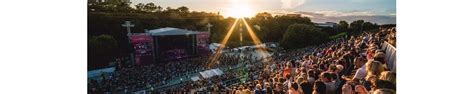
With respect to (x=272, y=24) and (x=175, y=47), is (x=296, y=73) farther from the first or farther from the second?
(x=175, y=47)

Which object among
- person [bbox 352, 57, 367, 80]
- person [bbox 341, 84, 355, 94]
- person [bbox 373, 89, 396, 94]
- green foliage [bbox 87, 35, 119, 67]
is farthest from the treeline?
person [bbox 373, 89, 396, 94]

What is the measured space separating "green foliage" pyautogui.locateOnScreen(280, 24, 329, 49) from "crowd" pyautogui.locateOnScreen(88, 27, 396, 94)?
0.04 meters

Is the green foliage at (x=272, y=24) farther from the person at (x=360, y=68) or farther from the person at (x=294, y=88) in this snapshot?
the person at (x=360, y=68)

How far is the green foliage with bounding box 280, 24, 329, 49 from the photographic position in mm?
3926

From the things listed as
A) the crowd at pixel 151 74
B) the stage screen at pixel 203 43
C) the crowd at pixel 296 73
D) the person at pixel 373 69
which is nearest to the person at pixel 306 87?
the crowd at pixel 296 73

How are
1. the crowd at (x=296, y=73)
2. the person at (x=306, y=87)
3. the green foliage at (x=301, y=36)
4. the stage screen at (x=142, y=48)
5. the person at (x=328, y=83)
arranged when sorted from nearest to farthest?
the crowd at (x=296, y=73) < the person at (x=328, y=83) < the person at (x=306, y=87) < the green foliage at (x=301, y=36) < the stage screen at (x=142, y=48)

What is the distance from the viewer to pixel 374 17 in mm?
3635

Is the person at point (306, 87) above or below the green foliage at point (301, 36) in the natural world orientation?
below

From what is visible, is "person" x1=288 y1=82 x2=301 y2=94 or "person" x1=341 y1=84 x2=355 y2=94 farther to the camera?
"person" x1=288 y1=82 x2=301 y2=94

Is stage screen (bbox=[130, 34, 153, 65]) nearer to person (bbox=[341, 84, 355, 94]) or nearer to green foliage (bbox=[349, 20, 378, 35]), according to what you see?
green foliage (bbox=[349, 20, 378, 35])

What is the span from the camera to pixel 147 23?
4.27m

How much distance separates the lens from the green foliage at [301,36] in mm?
3926
